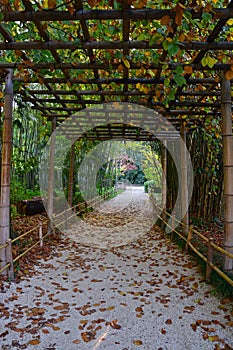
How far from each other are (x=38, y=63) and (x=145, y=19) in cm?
134

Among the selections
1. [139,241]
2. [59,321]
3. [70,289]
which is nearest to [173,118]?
[139,241]

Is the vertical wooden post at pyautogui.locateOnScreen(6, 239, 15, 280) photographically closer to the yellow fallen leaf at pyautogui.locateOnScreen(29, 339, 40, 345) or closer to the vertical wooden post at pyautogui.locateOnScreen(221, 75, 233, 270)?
the yellow fallen leaf at pyautogui.locateOnScreen(29, 339, 40, 345)

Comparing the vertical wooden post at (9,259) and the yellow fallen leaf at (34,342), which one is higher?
the vertical wooden post at (9,259)

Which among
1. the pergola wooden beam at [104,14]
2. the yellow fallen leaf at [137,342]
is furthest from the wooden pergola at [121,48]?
the yellow fallen leaf at [137,342]

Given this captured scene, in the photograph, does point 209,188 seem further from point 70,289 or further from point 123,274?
point 70,289

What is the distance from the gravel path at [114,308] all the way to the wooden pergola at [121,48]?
2.00 ft

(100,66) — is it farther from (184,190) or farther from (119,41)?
(184,190)

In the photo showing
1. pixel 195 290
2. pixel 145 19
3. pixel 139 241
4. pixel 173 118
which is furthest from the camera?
pixel 139 241

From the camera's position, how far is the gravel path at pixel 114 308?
2373mm

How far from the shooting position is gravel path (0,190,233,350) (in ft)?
7.79

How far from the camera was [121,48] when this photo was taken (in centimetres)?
254

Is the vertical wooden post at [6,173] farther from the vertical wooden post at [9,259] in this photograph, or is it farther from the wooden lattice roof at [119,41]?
the wooden lattice roof at [119,41]

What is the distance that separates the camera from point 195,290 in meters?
3.42

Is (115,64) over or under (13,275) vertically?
over
